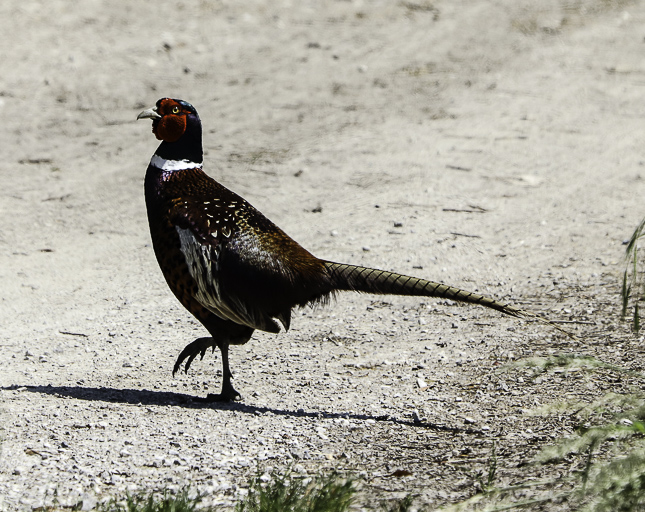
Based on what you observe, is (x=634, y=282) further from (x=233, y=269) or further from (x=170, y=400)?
(x=170, y=400)

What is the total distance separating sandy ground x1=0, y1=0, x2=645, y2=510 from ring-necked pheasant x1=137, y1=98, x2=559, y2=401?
411 millimetres

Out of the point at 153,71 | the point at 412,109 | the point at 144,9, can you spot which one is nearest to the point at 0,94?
the point at 153,71

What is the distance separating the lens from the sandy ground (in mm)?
3773

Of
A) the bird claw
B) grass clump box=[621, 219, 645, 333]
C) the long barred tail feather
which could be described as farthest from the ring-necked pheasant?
grass clump box=[621, 219, 645, 333]

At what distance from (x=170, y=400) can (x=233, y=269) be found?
0.69 meters

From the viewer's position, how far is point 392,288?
4.12 m

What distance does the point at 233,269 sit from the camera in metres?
4.24

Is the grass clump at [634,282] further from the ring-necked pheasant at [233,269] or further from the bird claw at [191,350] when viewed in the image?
the bird claw at [191,350]

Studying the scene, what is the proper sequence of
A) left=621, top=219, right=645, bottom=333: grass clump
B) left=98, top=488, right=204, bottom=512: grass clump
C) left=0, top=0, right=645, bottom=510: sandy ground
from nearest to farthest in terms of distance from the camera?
left=621, top=219, right=645, bottom=333: grass clump, left=98, top=488, right=204, bottom=512: grass clump, left=0, top=0, right=645, bottom=510: sandy ground

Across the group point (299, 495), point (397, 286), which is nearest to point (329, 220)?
point (397, 286)

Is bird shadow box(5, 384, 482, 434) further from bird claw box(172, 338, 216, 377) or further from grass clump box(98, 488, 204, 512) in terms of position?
grass clump box(98, 488, 204, 512)

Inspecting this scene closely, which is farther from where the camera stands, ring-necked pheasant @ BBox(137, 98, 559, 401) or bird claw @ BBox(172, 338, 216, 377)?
bird claw @ BBox(172, 338, 216, 377)

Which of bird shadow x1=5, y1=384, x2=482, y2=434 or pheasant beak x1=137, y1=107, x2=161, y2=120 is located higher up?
pheasant beak x1=137, y1=107, x2=161, y2=120

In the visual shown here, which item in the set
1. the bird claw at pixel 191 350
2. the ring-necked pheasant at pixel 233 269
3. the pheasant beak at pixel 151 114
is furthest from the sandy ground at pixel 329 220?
the pheasant beak at pixel 151 114
